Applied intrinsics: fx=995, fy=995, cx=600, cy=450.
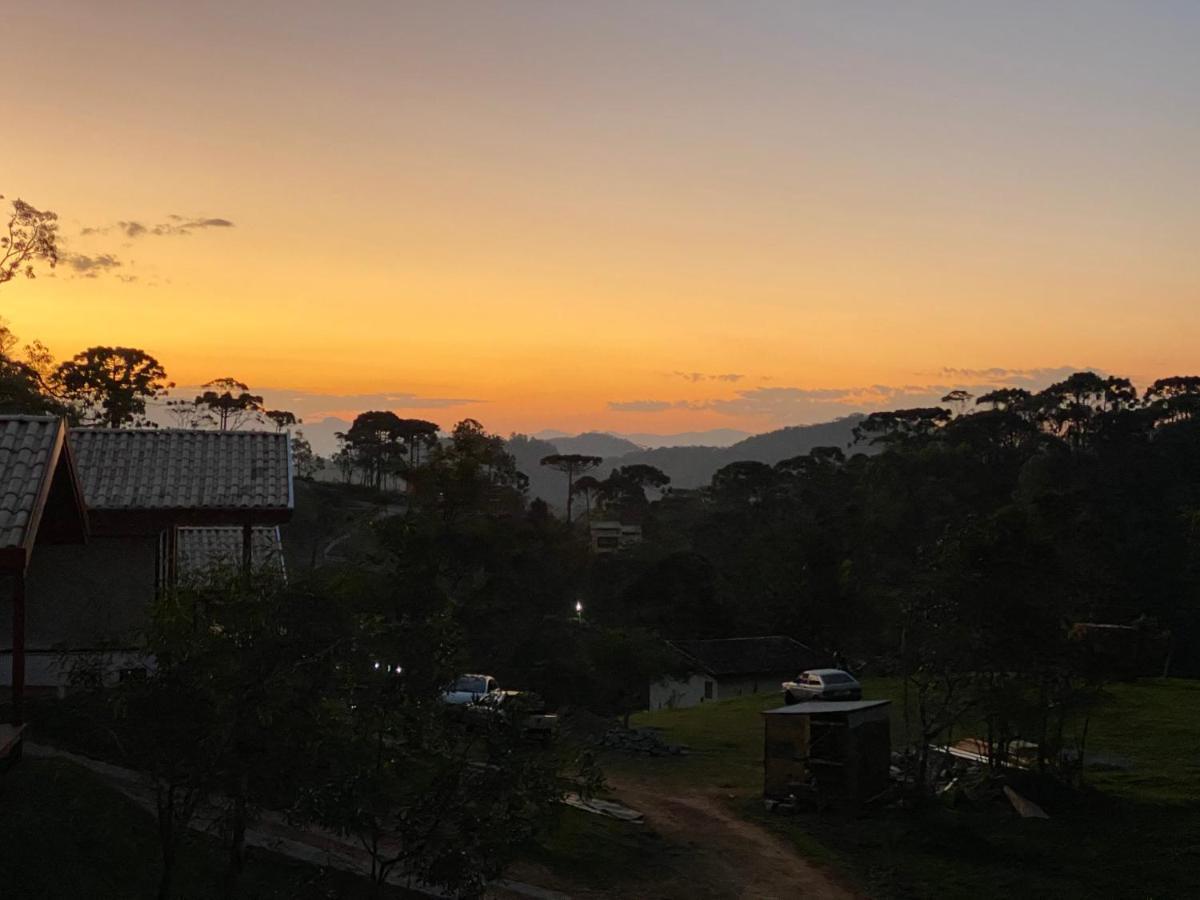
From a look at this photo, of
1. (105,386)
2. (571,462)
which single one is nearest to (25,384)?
(105,386)

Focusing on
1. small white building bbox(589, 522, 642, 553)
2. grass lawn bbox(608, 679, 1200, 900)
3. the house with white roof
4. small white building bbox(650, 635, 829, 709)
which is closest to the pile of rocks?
grass lawn bbox(608, 679, 1200, 900)

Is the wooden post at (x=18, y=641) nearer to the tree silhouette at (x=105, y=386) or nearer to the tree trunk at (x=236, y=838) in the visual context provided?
the tree trunk at (x=236, y=838)

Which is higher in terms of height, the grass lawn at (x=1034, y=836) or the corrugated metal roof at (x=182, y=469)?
the corrugated metal roof at (x=182, y=469)

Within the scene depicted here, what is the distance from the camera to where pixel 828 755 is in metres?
25.4

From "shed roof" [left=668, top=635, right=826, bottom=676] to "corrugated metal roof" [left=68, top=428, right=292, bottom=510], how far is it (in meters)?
39.3

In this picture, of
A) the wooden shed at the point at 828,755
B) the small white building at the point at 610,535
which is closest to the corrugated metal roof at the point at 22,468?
the wooden shed at the point at 828,755

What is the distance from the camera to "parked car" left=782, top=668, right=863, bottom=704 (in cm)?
3803

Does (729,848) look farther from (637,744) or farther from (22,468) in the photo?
(22,468)

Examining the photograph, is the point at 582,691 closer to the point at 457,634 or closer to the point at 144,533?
the point at 144,533

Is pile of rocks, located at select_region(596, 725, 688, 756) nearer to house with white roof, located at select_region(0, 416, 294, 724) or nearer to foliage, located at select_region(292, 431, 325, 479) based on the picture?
house with white roof, located at select_region(0, 416, 294, 724)

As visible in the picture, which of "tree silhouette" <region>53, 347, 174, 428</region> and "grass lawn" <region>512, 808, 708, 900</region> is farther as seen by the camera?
"tree silhouette" <region>53, 347, 174, 428</region>

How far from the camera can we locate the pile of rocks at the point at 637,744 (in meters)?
32.4

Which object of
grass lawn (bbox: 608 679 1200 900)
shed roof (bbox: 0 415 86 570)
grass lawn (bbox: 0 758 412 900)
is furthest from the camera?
grass lawn (bbox: 608 679 1200 900)

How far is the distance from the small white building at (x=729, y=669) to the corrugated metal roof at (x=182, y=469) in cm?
3882
